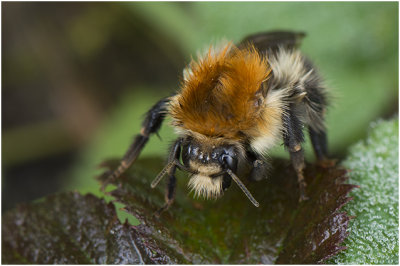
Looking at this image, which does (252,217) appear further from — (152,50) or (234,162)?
(152,50)

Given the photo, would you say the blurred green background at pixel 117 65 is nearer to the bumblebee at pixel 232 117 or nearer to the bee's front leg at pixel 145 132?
the bee's front leg at pixel 145 132

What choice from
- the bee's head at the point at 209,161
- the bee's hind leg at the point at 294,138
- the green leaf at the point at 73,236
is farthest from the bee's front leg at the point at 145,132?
the bee's hind leg at the point at 294,138


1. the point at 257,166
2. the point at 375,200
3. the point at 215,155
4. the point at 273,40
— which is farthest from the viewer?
the point at 273,40

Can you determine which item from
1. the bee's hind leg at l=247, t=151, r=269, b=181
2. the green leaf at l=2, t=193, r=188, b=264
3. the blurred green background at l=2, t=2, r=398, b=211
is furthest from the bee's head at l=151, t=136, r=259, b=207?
the blurred green background at l=2, t=2, r=398, b=211

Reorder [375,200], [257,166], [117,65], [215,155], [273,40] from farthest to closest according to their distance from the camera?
[117,65] → [273,40] → [375,200] → [257,166] → [215,155]

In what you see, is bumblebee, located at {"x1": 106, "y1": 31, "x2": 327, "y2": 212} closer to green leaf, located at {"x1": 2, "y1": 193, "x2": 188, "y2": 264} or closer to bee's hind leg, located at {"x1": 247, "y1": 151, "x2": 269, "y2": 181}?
bee's hind leg, located at {"x1": 247, "y1": 151, "x2": 269, "y2": 181}

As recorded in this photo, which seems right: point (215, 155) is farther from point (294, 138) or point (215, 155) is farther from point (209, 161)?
point (294, 138)

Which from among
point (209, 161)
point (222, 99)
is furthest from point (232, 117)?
point (209, 161)
